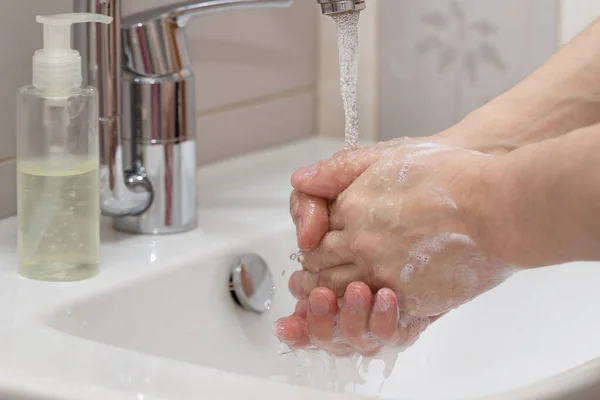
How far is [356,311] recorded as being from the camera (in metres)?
0.64

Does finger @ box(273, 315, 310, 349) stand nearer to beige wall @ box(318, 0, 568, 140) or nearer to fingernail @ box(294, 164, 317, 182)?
fingernail @ box(294, 164, 317, 182)

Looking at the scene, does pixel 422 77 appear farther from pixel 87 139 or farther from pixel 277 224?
pixel 87 139

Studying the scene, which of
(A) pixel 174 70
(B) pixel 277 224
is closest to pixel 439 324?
(B) pixel 277 224

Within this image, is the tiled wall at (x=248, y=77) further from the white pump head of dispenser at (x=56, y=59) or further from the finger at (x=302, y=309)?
the finger at (x=302, y=309)

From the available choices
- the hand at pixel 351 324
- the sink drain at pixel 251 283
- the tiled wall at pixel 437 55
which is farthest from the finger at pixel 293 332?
the tiled wall at pixel 437 55

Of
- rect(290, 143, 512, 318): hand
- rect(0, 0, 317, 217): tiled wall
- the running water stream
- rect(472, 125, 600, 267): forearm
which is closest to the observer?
rect(472, 125, 600, 267): forearm

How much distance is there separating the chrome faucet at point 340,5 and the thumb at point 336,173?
3.7 inches

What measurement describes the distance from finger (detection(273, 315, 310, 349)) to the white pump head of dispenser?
0.68 ft

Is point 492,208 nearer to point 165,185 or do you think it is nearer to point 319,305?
point 319,305

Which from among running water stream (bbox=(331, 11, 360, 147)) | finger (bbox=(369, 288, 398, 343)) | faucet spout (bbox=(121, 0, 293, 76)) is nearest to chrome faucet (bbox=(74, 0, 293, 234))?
faucet spout (bbox=(121, 0, 293, 76))

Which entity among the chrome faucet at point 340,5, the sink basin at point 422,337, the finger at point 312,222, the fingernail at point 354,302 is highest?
the chrome faucet at point 340,5

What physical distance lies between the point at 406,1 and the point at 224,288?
1.47ft

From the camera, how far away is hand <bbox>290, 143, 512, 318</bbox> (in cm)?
60

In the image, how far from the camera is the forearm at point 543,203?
0.49 m
